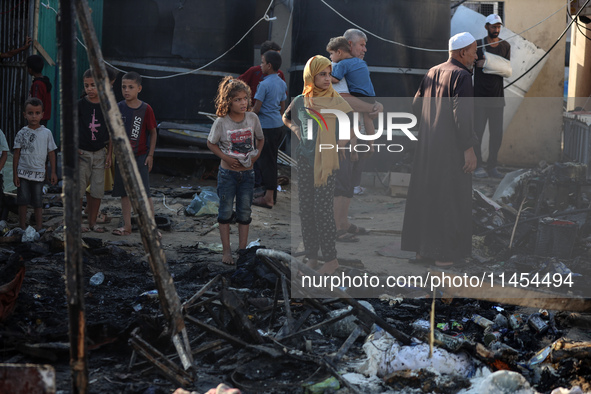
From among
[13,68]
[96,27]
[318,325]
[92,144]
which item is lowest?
[318,325]

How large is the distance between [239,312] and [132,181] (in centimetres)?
118

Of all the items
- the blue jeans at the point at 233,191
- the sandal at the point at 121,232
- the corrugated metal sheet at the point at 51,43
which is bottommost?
the sandal at the point at 121,232

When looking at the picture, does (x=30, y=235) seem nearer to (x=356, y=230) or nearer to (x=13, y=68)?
(x=356, y=230)

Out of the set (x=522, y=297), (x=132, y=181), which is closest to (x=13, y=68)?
(x=132, y=181)

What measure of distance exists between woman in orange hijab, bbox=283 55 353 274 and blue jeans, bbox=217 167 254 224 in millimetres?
610

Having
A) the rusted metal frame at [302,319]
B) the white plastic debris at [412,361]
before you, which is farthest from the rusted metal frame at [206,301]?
the white plastic debris at [412,361]

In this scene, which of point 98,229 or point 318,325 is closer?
point 318,325

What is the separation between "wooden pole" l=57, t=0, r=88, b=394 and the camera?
2.96 m

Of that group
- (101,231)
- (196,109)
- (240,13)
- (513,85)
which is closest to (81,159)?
(101,231)

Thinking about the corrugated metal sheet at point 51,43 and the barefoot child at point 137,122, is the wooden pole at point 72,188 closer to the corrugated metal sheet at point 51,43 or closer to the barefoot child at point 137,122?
the barefoot child at point 137,122

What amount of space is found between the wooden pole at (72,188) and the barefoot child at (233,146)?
2768mm

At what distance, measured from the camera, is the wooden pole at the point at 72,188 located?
2.96 meters

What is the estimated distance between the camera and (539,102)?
12820 millimetres

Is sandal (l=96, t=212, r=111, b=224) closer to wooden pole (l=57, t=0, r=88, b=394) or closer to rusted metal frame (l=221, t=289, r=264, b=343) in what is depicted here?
rusted metal frame (l=221, t=289, r=264, b=343)
